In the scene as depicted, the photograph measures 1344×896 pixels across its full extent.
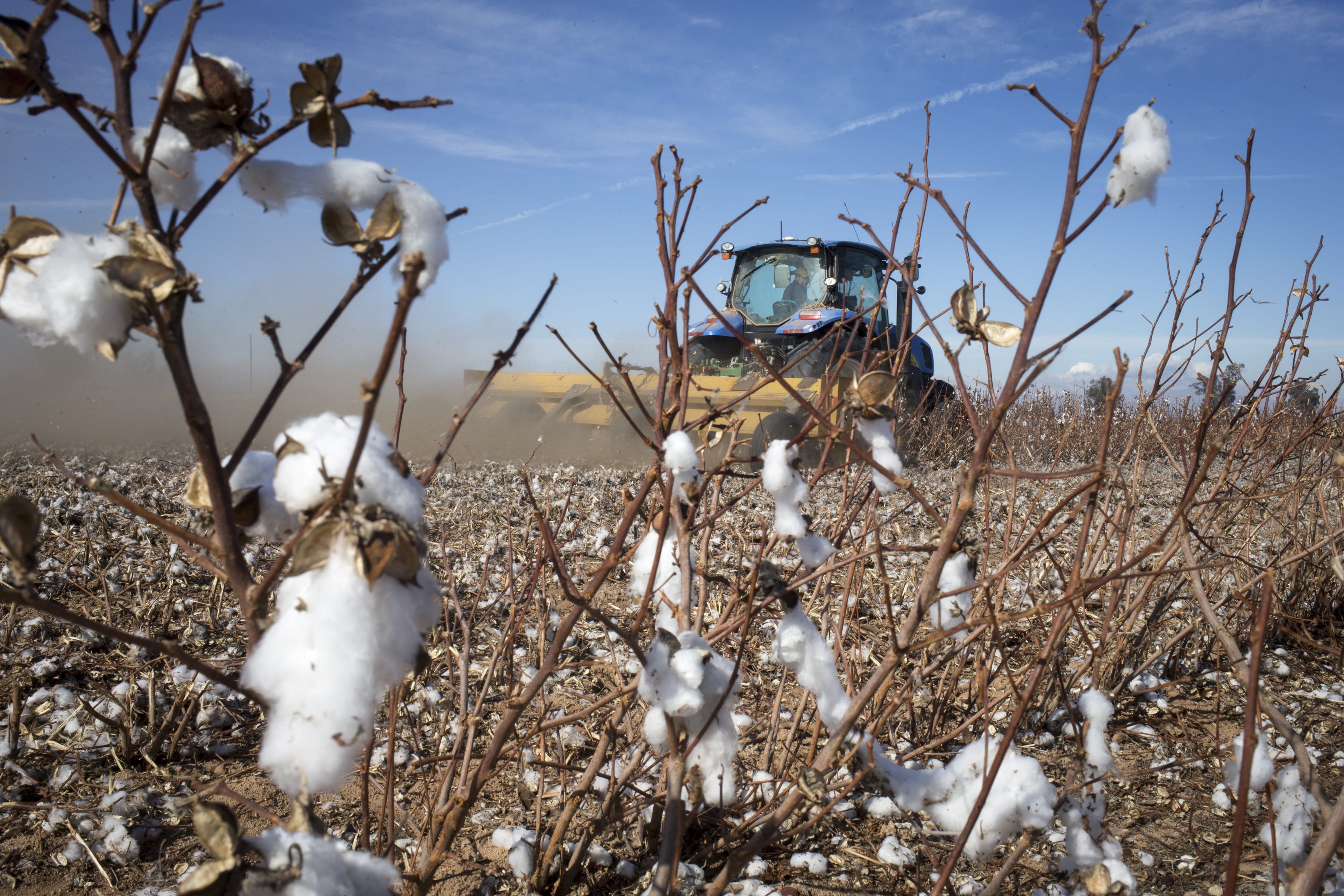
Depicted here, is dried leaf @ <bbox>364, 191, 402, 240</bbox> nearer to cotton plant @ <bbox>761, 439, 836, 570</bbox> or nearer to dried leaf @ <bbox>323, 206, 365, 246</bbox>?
dried leaf @ <bbox>323, 206, 365, 246</bbox>

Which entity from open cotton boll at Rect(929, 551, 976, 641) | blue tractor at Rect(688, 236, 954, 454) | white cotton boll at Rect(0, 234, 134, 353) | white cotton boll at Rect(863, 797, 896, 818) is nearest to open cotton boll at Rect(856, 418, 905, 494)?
open cotton boll at Rect(929, 551, 976, 641)

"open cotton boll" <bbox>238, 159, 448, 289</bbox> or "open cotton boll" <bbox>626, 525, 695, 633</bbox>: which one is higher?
"open cotton boll" <bbox>238, 159, 448, 289</bbox>

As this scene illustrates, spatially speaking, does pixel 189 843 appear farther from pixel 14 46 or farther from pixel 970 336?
pixel 970 336

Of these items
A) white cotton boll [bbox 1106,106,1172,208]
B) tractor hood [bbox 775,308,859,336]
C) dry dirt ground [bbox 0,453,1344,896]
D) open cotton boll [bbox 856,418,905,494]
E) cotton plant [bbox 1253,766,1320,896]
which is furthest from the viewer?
tractor hood [bbox 775,308,859,336]

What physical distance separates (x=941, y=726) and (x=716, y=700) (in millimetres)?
1502

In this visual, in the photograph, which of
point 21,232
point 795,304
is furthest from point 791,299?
point 21,232

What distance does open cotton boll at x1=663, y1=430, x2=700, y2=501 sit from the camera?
39.8 inches

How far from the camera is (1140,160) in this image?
82 centimetres

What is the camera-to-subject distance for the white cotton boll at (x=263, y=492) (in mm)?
708

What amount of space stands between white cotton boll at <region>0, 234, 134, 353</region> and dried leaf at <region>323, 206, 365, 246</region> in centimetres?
15

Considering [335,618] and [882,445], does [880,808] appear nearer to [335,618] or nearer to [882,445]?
[882,445]

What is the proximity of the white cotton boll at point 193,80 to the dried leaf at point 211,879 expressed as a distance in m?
0.58

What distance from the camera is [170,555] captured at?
302cm

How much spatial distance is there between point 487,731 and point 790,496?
144 centimetres
